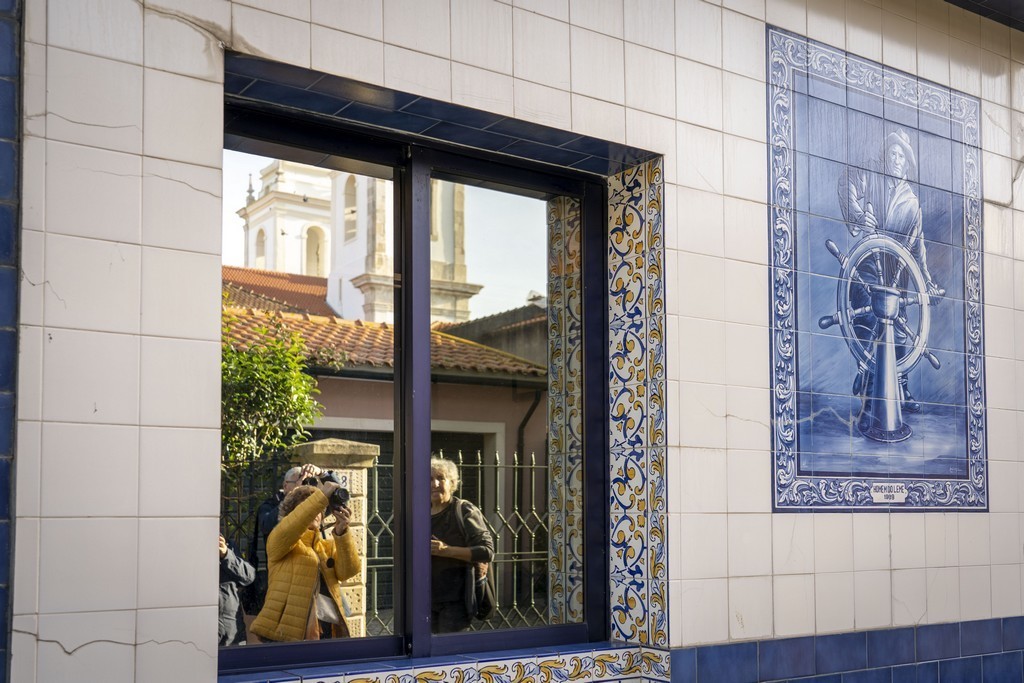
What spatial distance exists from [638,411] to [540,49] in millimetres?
993

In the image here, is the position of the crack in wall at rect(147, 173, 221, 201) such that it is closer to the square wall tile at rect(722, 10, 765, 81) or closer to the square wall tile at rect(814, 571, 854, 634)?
the square wall tile at rect(722, 10, 765, 81)

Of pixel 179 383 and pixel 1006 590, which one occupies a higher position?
pixel 179 383

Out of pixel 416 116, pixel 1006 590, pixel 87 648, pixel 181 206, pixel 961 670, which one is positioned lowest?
pixel 961 670

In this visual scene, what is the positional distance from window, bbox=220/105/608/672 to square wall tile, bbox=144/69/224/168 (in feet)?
1.01

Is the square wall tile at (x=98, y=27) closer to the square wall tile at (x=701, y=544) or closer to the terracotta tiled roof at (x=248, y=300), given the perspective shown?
the terracotta tiled roof at (x=248, y=300)

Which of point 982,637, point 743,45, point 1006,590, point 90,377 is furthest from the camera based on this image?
point 1006,590

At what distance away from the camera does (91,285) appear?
2.22 meters

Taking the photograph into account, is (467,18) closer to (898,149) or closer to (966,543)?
(898,149)

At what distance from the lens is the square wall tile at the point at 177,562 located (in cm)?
223

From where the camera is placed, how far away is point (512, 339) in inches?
126

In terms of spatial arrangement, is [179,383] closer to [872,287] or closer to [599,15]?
[599,15]

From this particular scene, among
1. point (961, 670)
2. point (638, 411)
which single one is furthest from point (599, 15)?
point (961, 670)

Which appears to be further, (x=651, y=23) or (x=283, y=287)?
(x=651, y=23)

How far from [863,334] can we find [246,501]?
76.9 inches
